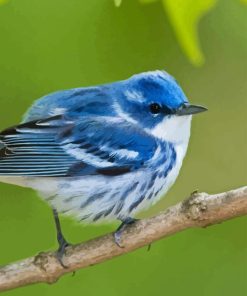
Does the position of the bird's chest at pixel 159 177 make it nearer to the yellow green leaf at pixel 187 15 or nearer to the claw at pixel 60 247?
the claw at pixel 60 247

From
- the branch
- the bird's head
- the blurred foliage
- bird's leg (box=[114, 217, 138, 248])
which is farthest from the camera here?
the bird's head

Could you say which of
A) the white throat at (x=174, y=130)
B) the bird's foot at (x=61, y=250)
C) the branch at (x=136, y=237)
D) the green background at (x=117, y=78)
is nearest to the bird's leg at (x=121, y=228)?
the branch at (x=136, y=237)

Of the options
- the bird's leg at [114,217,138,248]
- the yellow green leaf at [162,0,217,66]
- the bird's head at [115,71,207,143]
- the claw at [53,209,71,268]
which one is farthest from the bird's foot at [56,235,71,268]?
the yellow green leaf at [162,0,217,66]

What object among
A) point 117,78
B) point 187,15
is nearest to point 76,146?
point 117,78

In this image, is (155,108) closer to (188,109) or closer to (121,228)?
(188,109)

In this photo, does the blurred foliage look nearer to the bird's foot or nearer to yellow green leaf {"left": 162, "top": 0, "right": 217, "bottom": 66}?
yellow green leaf {"left": 162, "top": 0, "right": 217, "bottom": 66}

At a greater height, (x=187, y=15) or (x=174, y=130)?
(x=187, y=15)

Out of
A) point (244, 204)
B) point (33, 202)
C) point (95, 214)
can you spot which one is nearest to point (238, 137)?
point (33, 202)

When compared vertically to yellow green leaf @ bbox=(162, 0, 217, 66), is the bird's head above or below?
below
